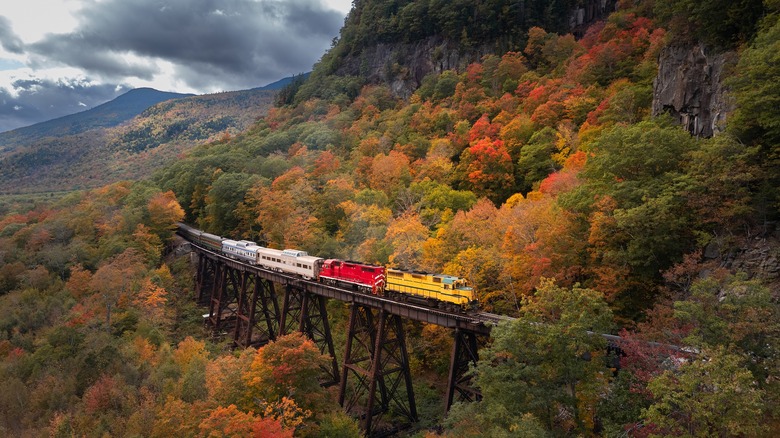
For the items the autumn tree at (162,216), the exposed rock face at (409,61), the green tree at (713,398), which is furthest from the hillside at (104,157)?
the green tree at (713,398)

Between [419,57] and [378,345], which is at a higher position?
[419,57]

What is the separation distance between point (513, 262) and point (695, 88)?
632 inches

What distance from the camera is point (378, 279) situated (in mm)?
27484

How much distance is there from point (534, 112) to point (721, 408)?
144ft

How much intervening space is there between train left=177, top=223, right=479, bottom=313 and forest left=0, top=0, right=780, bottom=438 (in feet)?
15.4

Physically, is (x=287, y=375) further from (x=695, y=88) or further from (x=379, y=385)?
(x=695, y=88)

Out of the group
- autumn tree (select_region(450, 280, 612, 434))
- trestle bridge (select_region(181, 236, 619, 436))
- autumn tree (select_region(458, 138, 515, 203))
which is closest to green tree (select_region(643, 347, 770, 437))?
autumn tree (select_region(450, 280, 612, 434))

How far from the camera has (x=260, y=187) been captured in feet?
183

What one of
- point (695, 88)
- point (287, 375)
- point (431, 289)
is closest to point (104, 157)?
point (287, 375)

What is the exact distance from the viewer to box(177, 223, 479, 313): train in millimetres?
23531

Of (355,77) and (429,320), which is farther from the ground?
(355,77)

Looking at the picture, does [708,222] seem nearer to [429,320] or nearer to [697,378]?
[697,378]

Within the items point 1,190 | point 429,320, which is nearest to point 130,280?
point 429,320

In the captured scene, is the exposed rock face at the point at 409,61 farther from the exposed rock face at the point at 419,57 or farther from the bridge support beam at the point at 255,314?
the bridge support beam at the point at 255,314
